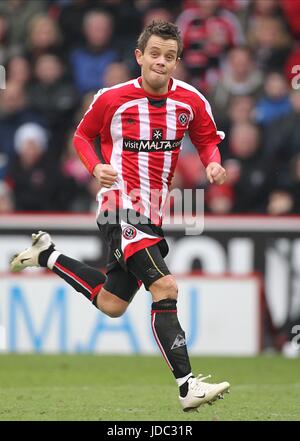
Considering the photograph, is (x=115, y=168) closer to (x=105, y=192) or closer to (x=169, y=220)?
(x=105, y=192)

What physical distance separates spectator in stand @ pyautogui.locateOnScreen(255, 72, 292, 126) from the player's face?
5.78 meters

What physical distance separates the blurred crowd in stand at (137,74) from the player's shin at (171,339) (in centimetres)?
522

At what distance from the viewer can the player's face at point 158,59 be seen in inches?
286

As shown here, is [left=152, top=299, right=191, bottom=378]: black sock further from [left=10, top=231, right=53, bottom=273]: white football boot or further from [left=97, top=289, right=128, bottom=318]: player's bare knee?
→ [left=10, top=231, right=53, bottom=273]: white football boot

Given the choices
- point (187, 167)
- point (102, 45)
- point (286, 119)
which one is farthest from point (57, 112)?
point (286, 119)

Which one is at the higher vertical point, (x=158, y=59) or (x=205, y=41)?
(x=205, y=41)

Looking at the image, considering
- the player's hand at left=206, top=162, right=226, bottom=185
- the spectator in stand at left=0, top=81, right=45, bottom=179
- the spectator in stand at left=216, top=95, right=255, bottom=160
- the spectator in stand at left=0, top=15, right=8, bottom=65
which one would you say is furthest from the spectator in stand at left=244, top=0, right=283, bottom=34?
the player's hand at left=206, top=162, right=226, bottom=185

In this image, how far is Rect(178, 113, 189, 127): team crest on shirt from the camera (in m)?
7.59

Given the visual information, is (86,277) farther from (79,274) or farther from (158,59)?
(158,59)

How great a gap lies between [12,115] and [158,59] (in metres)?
6.63

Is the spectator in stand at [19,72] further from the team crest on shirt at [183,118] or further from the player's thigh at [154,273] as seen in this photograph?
the player's thigh at [154,273]

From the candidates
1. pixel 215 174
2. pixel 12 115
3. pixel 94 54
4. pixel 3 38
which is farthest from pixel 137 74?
pixel 215 174

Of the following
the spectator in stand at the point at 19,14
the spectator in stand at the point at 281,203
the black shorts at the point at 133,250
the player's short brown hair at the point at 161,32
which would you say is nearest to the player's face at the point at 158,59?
the player's short brown hair at the point at 161,32

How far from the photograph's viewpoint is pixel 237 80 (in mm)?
13500
